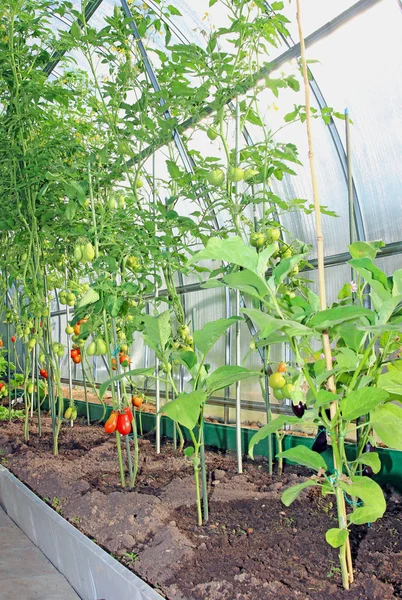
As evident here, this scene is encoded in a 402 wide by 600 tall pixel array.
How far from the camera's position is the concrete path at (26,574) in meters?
1.99

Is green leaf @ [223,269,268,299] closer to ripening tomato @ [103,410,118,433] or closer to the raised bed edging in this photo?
the raised bed edging

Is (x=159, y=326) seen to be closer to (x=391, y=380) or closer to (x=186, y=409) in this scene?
(x=186, y=409)

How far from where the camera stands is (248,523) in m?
1.88

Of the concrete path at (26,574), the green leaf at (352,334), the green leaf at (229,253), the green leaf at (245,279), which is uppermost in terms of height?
the green leaf at (229,253)

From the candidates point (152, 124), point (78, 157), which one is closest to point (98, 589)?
point (152, 124)

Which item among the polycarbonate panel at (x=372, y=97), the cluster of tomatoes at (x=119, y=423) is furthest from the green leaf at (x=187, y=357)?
the polycarbonate panel at (x=372, y=97)

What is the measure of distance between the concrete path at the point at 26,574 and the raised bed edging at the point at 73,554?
3 cm

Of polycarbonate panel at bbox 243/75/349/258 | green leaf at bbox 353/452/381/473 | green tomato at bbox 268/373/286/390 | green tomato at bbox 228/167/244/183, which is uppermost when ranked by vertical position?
polycarbonate panel at bbox 243/75/349/258

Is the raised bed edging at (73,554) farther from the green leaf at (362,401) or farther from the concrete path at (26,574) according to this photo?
the green leaf at (362,401)

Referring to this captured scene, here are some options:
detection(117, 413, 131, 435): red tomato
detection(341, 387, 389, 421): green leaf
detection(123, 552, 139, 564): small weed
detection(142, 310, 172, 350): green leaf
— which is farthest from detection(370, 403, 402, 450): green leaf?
detection(117, 413, 131, 435): red tomato

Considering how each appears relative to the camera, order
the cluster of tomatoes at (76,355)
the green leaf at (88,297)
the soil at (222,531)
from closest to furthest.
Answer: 1. the soil at (222,531)
2. the green leaf at (88,297)
3. the cluster of tomatoes at (76,355)

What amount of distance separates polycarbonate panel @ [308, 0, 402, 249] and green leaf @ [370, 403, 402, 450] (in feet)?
7.45

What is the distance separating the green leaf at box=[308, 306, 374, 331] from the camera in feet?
3.32

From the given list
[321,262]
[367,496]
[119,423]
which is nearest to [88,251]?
[119,423]
